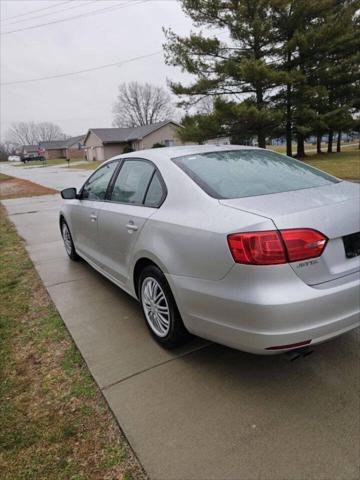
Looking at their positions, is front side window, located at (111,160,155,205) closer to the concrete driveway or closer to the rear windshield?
the rear windshield

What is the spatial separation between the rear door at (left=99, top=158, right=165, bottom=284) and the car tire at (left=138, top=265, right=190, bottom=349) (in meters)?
0.32

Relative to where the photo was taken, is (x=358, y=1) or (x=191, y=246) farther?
(x=358, y=1)

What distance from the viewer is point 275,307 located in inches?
76.8

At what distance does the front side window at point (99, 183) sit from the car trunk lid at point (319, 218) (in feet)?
6.35

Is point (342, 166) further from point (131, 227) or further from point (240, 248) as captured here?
point (240, 248)

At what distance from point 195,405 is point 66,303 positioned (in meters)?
2.11

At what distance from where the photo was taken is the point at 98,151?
2196 inches

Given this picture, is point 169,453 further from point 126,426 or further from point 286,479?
point 286,479

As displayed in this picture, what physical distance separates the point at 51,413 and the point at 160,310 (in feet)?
3.34

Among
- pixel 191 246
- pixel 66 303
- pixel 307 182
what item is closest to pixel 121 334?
pixel 66 303

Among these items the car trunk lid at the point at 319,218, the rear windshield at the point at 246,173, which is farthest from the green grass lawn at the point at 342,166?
the car trunk lid at the point at 319,218

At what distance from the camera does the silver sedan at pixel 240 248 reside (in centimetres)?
199

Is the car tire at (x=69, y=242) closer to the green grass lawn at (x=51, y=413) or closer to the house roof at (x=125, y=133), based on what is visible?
the green grass lawn at (x=51, y=413)

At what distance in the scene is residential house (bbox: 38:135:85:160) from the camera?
8219 cm
